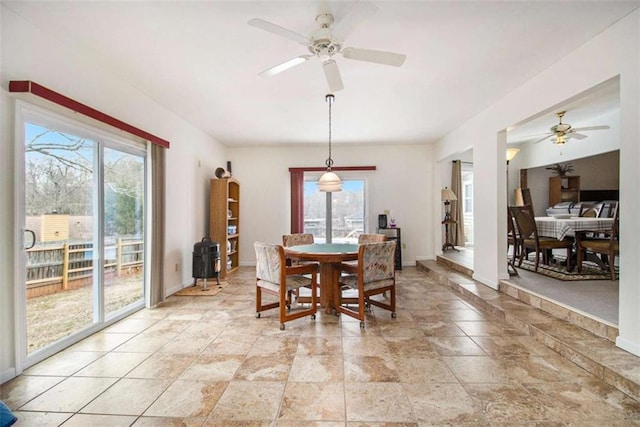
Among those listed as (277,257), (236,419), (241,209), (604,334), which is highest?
(241,209)

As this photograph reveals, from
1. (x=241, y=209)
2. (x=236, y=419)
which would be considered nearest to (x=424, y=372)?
A: (x=236, y=419)

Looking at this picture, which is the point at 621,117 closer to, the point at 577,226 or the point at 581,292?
the point at 581,292

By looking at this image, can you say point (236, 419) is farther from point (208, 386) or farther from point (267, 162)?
point (267, 162)

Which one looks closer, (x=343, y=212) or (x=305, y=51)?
(x=305, y=51)

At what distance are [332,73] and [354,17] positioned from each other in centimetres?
59

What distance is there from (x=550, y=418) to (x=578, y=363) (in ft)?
2.69

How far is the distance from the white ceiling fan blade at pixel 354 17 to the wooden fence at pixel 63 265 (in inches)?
110

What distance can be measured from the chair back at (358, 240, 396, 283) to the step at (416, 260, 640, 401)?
127 centimetres

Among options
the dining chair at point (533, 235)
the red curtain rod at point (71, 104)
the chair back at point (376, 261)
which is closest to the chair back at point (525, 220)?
the dining chair at point (533, 235)

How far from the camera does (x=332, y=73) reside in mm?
2352

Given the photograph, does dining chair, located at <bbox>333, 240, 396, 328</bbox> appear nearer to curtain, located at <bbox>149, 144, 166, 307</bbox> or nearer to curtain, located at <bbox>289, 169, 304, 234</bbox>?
curtain, located at <bbox>149, 144, 166, 307</bbox>

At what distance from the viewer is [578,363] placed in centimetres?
218

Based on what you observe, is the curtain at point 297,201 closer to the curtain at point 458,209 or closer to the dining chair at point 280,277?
the dining chair at point 280,277

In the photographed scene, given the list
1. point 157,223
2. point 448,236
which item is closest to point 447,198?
point 448,236
